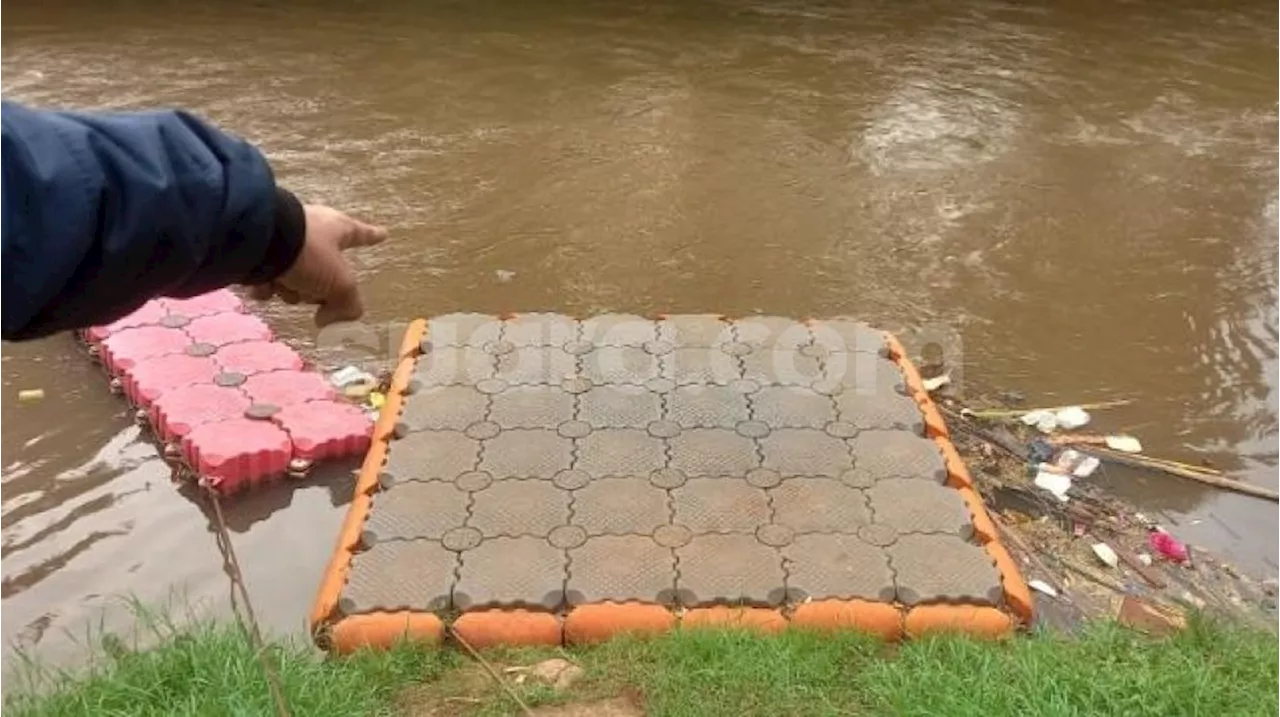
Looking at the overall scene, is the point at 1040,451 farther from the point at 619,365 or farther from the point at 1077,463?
the point at 619,365

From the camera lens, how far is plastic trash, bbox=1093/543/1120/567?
12.5 ft

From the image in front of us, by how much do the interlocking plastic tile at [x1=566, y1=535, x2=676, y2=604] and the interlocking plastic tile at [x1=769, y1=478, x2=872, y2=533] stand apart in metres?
0.42

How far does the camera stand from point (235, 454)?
3992 millimetres

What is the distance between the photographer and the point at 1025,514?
4035 millimetres

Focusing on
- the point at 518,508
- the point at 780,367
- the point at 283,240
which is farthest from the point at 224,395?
the point at 283,240

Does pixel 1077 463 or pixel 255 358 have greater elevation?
pixel 255 358

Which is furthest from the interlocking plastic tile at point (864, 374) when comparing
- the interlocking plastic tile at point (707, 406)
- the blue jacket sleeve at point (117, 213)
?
the blue jacket sleeve at point (117, 213)

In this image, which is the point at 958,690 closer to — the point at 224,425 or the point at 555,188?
the point at 224,425

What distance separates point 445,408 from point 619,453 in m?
0.65

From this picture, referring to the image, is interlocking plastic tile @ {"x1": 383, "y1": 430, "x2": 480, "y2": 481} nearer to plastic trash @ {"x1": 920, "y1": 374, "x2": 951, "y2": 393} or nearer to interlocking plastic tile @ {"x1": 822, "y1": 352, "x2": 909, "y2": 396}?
interlocking plastic tile @ {"x1": 822, "y1": 352, "x2": 909, "y2": 396}

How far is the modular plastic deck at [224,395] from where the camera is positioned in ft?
13.3

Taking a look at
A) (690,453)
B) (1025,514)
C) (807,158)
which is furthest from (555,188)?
(1025,514)

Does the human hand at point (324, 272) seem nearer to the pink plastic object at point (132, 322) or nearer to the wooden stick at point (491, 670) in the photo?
the wooden stick at point (491, 670)

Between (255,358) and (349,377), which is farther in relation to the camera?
(349,377)
